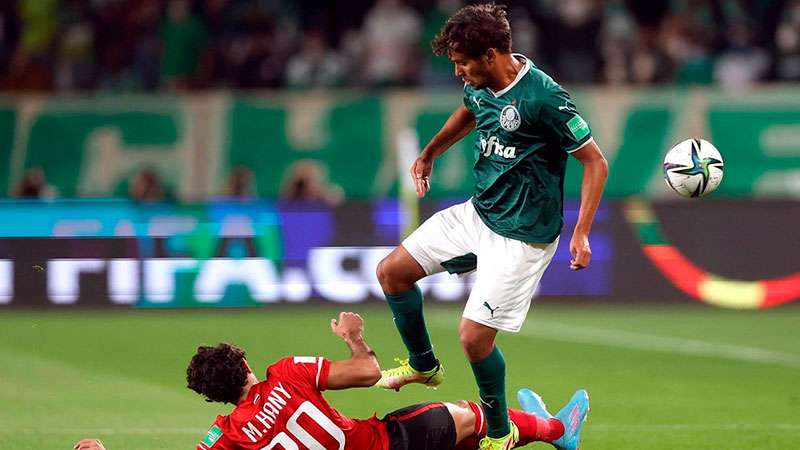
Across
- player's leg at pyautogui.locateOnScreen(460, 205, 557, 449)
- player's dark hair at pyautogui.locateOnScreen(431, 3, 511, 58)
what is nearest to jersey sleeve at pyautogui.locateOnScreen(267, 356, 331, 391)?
player's leg at pyautogui.locateOnScreen(460, 205, 557, 449)

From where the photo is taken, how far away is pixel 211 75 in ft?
51.2

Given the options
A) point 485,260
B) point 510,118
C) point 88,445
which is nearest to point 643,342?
point 485,260

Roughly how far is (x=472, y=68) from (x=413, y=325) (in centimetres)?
139

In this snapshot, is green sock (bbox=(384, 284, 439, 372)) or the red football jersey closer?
the red football jersey

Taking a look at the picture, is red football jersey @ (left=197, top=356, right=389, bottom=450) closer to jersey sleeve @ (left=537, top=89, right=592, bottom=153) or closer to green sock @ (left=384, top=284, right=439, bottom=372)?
green sock @ (left=384, top=284, right=439, bottom=372)

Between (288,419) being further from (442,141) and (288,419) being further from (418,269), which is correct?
(442,141)

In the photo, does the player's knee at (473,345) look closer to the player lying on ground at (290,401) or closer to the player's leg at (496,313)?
the player's leg at (496,313)

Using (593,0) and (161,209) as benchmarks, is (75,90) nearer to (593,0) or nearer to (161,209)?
(161,209)

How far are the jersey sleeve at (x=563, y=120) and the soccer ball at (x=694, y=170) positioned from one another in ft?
3.22

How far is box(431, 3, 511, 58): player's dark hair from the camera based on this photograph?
6117 mm

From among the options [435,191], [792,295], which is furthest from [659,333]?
[435,191]

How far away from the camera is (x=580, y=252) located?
6.12 m

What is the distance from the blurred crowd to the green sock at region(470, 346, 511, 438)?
901 cm

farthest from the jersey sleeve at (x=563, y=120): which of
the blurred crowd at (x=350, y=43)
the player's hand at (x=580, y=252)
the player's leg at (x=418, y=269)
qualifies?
the blurred crowd at (x=350, y=43)
